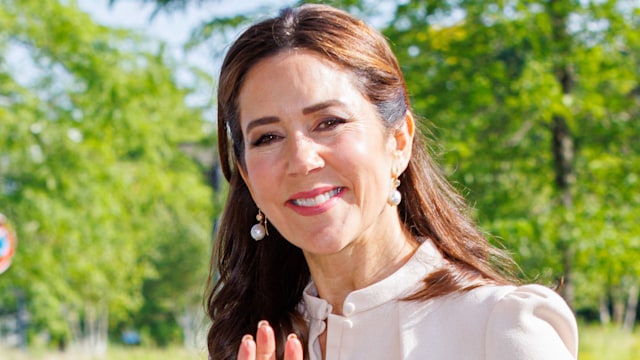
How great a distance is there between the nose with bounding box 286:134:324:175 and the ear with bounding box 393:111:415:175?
22 cm

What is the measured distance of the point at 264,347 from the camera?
1628 millimetres

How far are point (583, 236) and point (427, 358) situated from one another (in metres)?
4.42

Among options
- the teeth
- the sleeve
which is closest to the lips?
the teeth

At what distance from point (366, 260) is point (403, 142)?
25 cm

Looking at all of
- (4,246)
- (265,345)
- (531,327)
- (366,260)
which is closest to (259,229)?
(366,260)

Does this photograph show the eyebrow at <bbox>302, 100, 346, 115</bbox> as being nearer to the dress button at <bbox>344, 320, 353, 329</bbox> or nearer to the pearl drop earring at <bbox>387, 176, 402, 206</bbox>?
the pearl drop earring at <bbox>387, 176, 402, 206</bbox>

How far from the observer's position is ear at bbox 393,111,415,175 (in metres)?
1.81

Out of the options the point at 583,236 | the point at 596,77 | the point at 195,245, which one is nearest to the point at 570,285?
the point at 583,236

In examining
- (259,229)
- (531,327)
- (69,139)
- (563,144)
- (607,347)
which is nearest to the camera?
(531,327)

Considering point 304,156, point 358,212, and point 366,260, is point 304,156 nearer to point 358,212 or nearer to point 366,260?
point 358,212

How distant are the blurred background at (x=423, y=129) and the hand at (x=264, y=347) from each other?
2.33ft

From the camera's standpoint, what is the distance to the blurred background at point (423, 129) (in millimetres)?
5883

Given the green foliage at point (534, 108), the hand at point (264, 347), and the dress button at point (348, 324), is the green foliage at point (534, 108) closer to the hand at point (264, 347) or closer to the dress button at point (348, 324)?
the dress button at point (348, 324)

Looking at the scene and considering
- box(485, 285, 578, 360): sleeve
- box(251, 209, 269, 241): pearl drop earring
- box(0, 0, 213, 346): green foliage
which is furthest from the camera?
Answer: box(0, 0, 213, 346): green foliage
